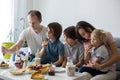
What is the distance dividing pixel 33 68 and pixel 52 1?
204 centimetres

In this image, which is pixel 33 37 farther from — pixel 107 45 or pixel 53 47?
pixel 107 45

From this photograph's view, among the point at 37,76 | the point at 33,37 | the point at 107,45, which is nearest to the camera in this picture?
the point at 37,76

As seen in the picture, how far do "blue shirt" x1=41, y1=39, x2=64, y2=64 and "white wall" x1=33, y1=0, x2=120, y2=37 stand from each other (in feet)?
2.83

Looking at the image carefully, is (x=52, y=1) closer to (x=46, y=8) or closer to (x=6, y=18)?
(x=46, y=8)

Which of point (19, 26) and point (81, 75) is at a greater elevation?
point (19, 26)

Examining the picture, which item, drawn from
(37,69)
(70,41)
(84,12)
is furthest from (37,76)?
(84,12)

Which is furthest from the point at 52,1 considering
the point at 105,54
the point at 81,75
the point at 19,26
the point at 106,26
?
the point at 81,75

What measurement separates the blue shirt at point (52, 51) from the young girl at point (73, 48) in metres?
0.08

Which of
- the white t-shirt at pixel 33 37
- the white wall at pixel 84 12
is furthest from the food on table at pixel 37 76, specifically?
the white wall at pixel 84 12

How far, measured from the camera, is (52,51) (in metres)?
2.64

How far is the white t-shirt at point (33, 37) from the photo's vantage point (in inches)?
114

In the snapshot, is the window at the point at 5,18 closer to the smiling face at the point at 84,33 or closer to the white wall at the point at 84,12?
the white wall at the point at 84,12

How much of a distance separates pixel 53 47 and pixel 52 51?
0.17ft

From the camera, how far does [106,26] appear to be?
3.13m
